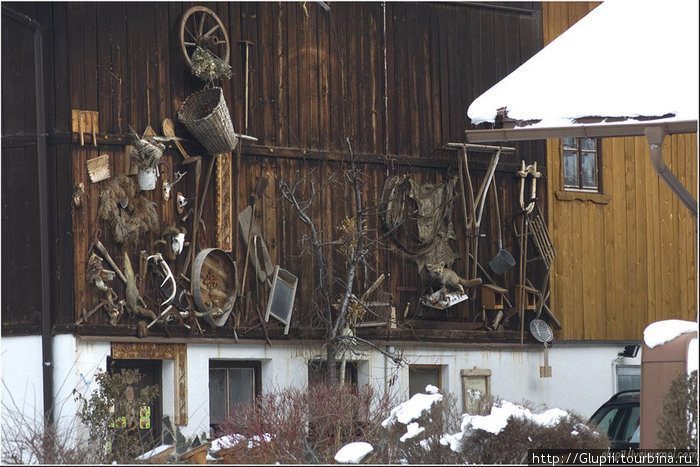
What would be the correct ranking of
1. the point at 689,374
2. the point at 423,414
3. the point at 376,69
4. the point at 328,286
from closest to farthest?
the point at 689,374, the point at 423,414, the point at 328,286, the point at 376,69

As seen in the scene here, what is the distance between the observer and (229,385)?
45.8ft

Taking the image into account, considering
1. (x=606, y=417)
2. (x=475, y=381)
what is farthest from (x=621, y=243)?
(x=606, y=417)

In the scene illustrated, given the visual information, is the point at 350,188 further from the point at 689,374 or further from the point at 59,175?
the point at 689,374

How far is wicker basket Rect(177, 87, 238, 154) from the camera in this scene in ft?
42.8

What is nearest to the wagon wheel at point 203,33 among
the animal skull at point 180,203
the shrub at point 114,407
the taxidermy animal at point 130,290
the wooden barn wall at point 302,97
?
the wooden barn wall at point 302,97

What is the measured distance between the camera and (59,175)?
12.6 meters

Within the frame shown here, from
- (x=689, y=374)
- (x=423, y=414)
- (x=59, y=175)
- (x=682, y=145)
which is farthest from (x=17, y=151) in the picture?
(x=682, y=145)

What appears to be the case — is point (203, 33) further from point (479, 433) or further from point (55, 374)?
point (479, 433)

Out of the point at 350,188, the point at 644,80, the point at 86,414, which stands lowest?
the point at 86,414

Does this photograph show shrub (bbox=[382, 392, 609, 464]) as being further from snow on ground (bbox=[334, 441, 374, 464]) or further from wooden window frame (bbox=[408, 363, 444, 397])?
wooden window frame (bbox=[408, 363, 444, 397])

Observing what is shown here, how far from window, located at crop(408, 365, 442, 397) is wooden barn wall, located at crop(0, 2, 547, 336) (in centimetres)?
72

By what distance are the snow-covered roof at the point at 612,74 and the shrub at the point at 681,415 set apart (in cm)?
297

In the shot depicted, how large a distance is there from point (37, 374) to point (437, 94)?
6.38 metres

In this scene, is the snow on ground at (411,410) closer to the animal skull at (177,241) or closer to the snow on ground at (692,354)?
the snow on ground at (692,354)
